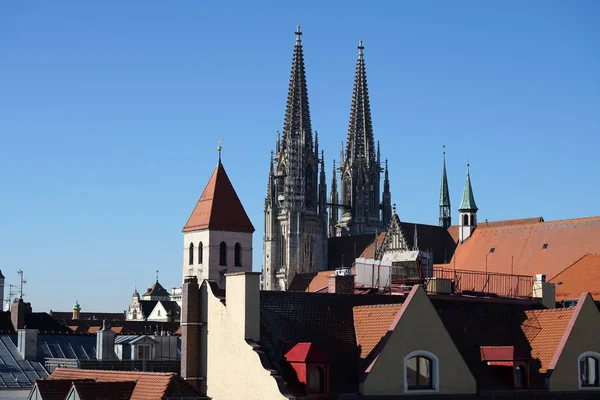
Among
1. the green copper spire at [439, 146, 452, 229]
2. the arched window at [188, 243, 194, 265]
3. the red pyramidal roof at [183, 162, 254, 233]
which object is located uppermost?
the green copper spire at [439, 146, 452, 229]

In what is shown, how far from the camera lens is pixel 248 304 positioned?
32.9 metres

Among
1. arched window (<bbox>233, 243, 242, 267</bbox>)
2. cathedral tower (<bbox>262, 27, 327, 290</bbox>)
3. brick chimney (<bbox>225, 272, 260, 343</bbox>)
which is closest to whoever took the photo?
brick chimney (<bbox>225, 272, 260, 343</bbox>)

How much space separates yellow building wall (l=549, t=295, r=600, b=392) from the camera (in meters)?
36.1

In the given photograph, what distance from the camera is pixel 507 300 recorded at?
39.5 meters

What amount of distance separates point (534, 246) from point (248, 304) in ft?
227

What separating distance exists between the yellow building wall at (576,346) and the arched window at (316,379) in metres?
8.11

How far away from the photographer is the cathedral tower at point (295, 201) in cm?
14562

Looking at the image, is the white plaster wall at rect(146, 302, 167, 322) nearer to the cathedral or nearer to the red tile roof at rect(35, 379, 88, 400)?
the cathedral

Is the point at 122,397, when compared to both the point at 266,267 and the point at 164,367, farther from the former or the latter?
the point at 266,267

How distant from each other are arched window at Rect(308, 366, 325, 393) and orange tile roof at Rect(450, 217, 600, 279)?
59835 mm

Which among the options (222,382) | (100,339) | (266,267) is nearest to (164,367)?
(100,339)

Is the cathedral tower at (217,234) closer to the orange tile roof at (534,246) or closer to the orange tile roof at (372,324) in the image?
the orange tile roof at (534,246)

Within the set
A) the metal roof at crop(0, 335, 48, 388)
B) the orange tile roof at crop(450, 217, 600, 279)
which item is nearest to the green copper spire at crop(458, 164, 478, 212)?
the orange tile roof at crop(450, 217, 600, 279)

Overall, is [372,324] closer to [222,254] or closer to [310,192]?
[222,254]
